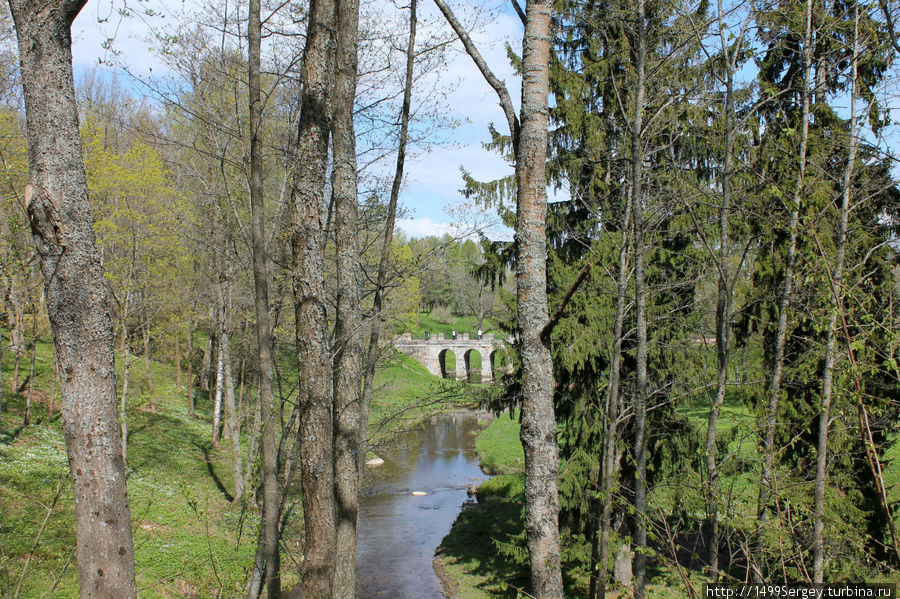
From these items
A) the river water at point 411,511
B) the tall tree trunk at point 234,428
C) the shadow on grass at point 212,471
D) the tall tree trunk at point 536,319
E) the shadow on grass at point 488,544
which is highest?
the tall tree trunk at point 536,319

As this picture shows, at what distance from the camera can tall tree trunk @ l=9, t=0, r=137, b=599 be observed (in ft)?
10.7

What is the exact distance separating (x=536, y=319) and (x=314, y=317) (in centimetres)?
209

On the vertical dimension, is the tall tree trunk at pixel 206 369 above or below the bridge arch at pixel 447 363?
above

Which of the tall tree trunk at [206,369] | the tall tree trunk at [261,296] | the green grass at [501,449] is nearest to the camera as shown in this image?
the tall tree trunk at [261,296]

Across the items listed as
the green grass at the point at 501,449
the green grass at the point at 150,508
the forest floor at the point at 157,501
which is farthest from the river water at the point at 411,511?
the green grass at the point at 150,508

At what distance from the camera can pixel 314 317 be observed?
507 cm

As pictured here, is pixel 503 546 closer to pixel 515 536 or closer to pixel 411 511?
pixel 515 536

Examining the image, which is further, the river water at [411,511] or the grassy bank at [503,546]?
the river water at [411,511]

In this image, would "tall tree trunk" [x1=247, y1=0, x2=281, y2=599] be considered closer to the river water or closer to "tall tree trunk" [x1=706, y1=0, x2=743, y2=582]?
the river water

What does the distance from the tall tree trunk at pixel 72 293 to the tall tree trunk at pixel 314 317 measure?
1720mm

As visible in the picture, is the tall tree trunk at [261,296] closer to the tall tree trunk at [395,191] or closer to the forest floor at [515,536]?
the tall tree trunk at [395,191]

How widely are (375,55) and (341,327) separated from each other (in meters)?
4.81

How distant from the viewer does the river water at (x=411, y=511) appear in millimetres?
13250

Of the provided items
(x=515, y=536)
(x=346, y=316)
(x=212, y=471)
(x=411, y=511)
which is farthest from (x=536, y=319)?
(x=411, y=511)
